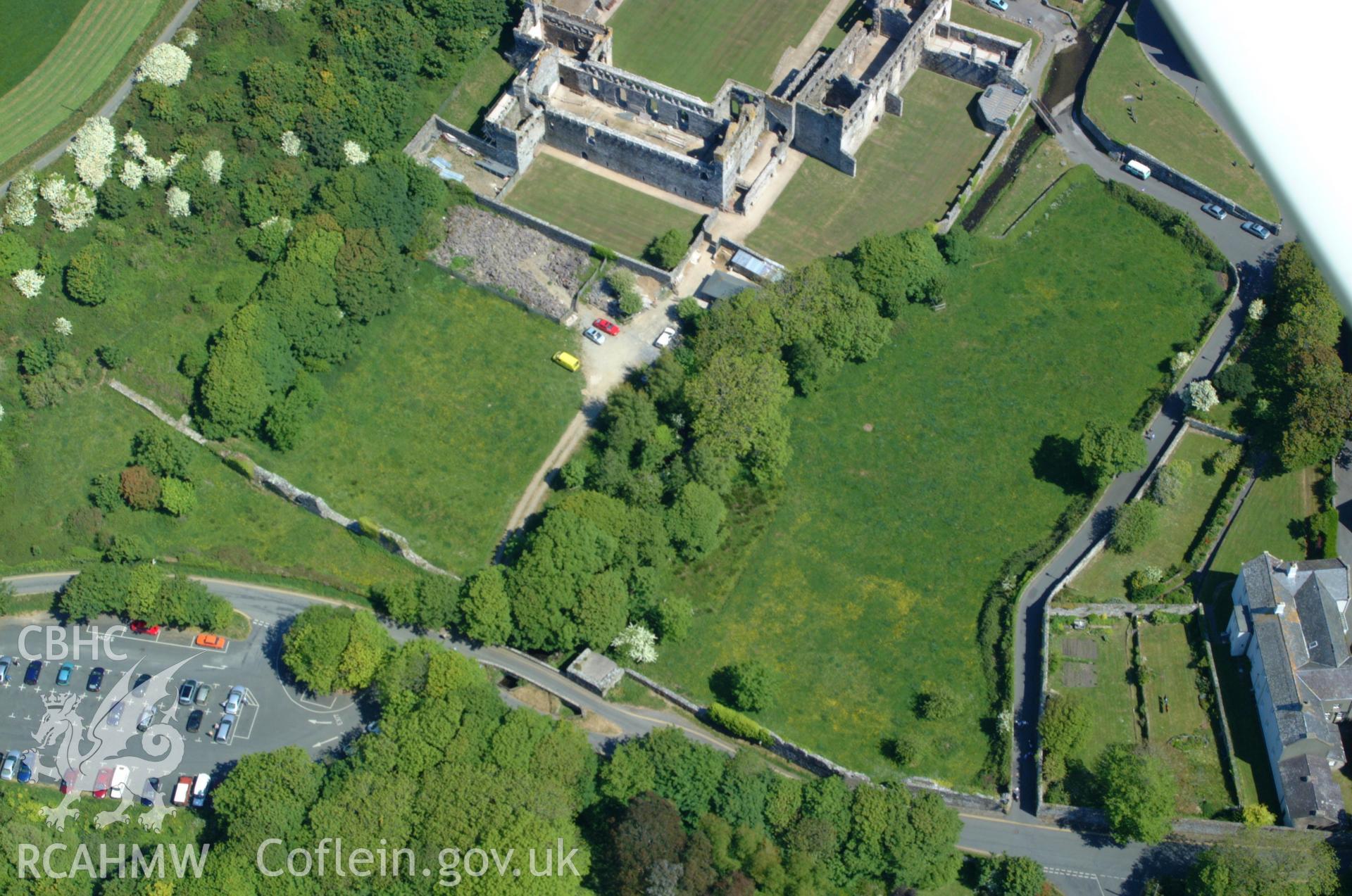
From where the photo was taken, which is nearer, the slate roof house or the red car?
the slate roof house

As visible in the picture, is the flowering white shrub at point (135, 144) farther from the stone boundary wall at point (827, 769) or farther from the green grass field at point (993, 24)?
the green grass field at point (993, 24)

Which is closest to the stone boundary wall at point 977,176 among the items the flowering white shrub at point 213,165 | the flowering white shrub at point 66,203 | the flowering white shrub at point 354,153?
the flowering white shrub at point 354,153

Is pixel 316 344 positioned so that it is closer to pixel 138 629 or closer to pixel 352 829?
pixel 138 629

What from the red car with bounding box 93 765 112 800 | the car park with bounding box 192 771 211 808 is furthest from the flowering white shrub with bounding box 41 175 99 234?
the car park with bounding box 192 771 211 808

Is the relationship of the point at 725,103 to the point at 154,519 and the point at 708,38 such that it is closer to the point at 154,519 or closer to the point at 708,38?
the point at 708,38

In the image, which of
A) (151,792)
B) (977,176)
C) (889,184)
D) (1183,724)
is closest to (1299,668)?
(1183,724)

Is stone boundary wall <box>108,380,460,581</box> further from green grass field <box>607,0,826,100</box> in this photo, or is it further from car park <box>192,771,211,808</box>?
green grass field <box>607,0,826,100</box>
